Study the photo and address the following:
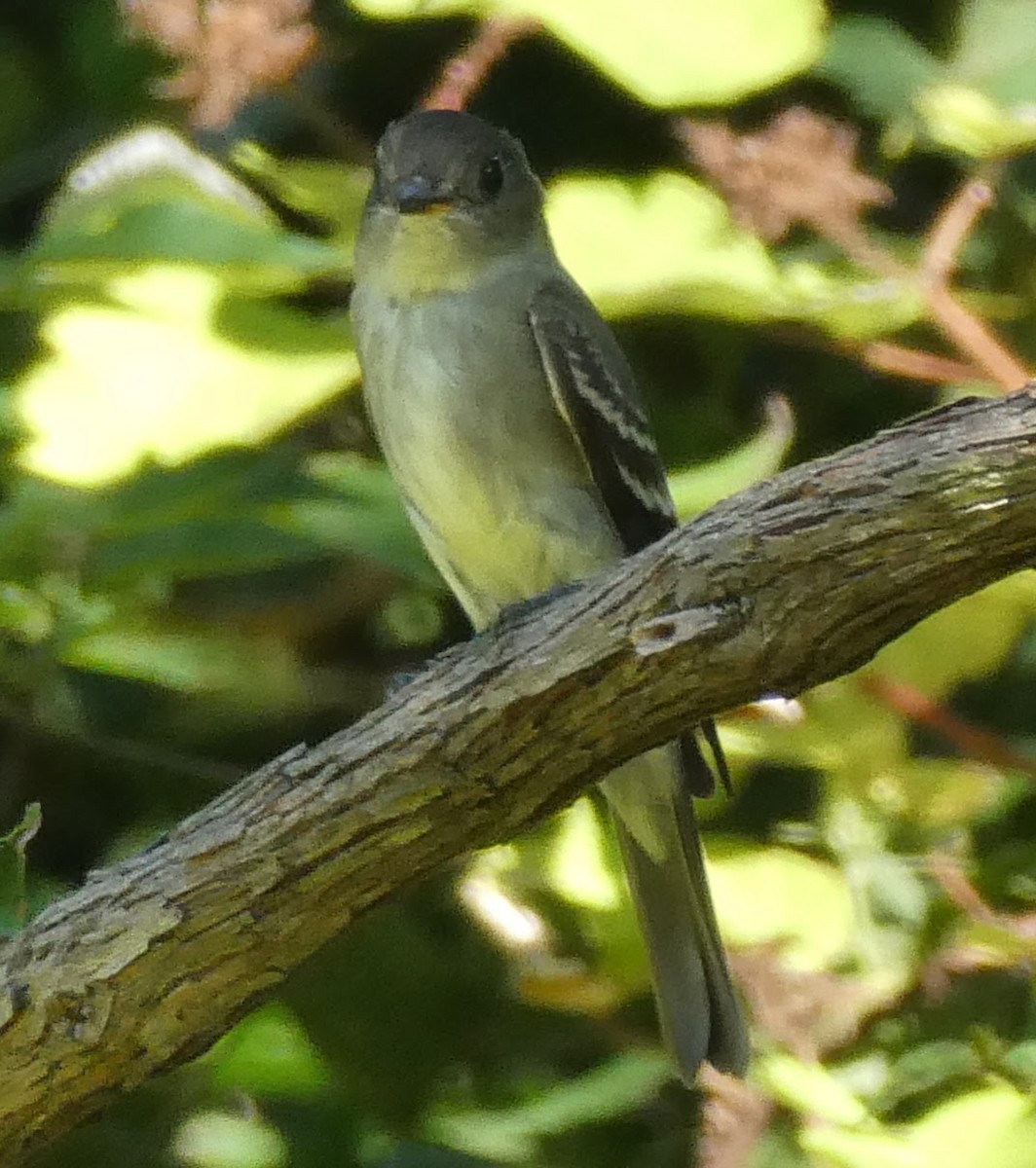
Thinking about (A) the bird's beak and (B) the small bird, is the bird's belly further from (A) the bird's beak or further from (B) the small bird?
(A) the bird's beak

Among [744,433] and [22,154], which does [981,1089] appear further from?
[22,154]

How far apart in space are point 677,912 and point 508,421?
1.91 feet

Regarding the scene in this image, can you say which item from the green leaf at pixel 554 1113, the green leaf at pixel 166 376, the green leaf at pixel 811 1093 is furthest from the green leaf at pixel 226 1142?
the green leaf at pixel 166 376

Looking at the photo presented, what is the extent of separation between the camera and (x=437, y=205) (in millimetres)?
2348

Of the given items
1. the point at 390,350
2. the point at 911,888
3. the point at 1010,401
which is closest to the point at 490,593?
the point at 390,350

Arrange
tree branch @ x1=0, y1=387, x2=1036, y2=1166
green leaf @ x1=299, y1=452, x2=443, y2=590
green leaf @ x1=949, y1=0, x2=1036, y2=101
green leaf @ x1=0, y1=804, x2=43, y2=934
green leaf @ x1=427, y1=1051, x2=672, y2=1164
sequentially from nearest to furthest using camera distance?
tree branch @ x1=0, y1=387, x2=1036, y2=1166, green leaf @ x1=0, y1=804, x2=43, y2=934, green leaf @ x1=299, y1=452, x2=443, y2=590, green leaf @ x1=427, y1=1051, x2=672, y2=1164, green leaf @ x1=949, y1=0, x2=1036, y2=101

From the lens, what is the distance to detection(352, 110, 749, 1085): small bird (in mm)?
2285

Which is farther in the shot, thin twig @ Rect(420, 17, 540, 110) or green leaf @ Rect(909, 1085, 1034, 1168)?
Answer: thin twig @ Rect(420, 17, 540, 110)

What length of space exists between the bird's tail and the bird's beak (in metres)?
0.64

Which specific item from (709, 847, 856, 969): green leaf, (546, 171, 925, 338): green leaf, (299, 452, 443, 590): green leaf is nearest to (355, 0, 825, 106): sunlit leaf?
(546, 171, 925, 338): green leaf

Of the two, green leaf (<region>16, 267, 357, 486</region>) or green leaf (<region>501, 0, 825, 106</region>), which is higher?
green leaf (<region>501, 0, 825, 106</region>)

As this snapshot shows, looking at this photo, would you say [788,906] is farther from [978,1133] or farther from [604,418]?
[604,418]

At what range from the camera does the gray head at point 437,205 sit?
2.34 m

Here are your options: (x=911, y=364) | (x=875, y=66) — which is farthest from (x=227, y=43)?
(x=875, y=66)
